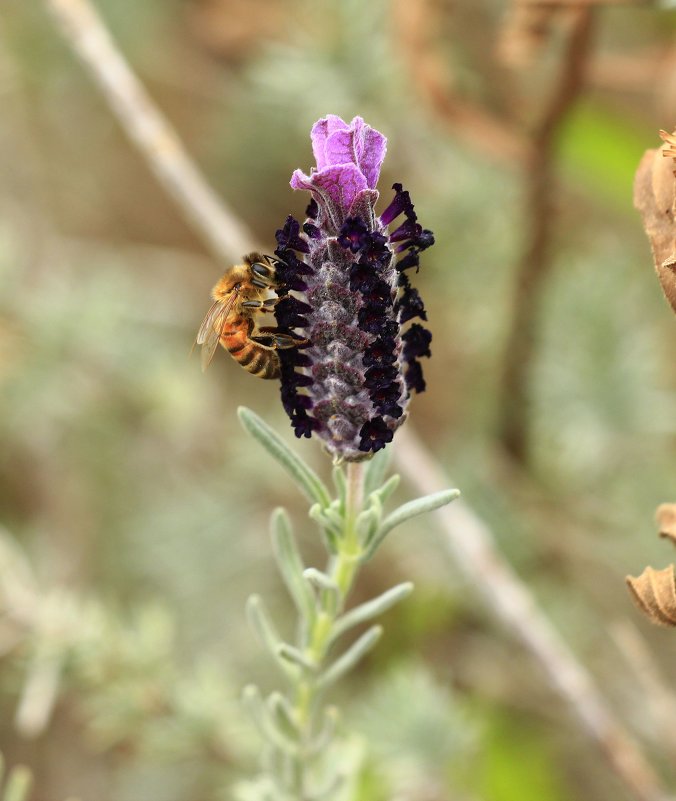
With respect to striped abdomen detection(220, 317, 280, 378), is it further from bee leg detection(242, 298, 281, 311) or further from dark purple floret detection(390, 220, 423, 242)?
dark purple floret detection(390, 220, 423, 242)

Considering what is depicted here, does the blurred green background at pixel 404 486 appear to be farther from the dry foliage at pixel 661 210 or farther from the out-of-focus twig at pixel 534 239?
the dry foliage at pixel 661 210

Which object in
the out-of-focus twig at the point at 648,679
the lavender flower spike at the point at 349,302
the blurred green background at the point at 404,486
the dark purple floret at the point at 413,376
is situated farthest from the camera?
the blurred green background at the point at 404,486

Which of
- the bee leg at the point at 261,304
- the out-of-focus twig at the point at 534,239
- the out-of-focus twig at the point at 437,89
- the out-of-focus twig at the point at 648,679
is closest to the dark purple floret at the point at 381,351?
the bee leg at the point at 261,304

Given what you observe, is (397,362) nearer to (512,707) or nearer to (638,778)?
(638,778)

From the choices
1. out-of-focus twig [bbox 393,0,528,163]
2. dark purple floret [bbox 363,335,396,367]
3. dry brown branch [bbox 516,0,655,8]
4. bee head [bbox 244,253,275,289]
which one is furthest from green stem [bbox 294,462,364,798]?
out-of-focus twig [bbox 393,0,528,163]

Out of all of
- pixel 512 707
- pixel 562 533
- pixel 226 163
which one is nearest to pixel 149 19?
pixel 226 163
